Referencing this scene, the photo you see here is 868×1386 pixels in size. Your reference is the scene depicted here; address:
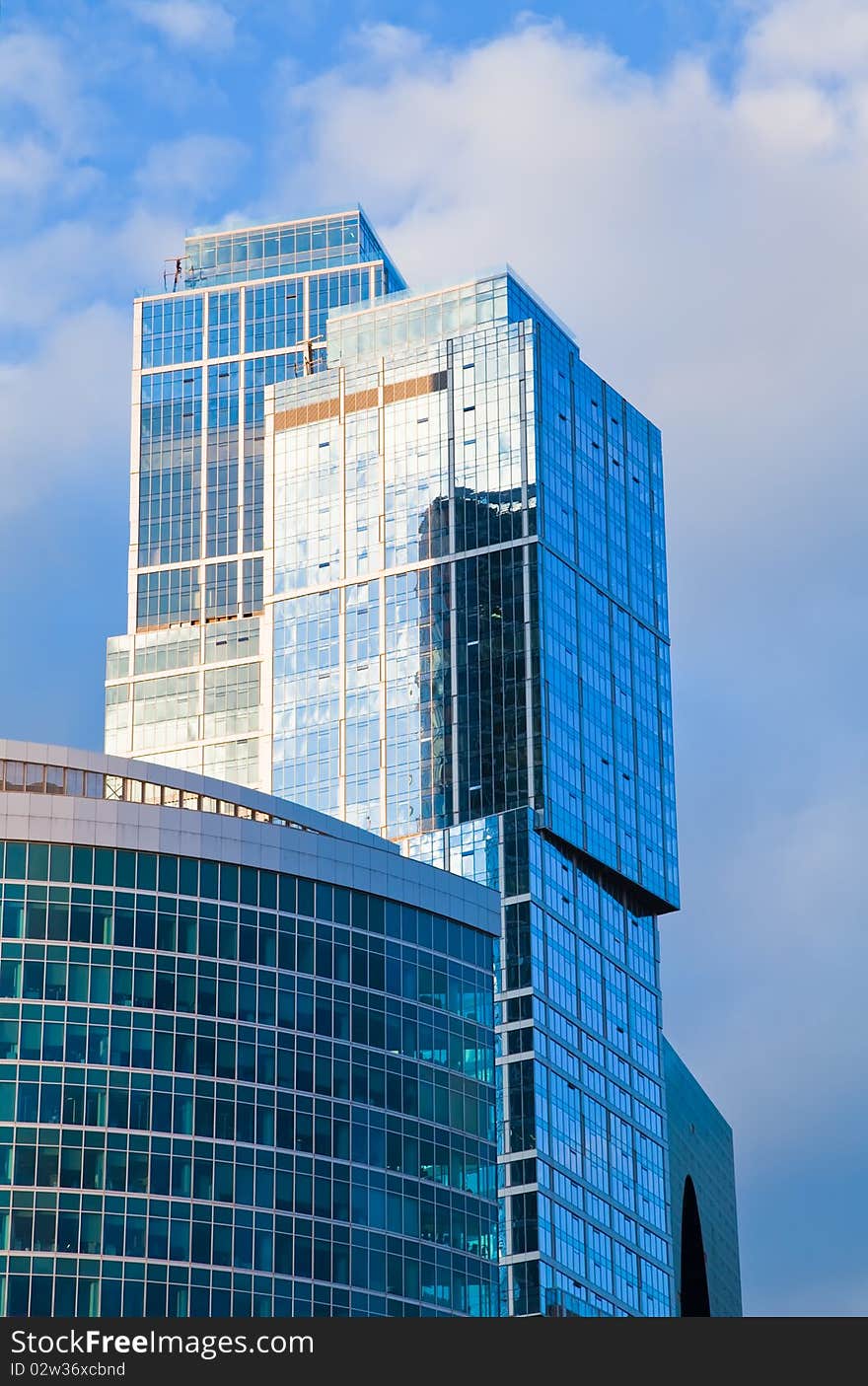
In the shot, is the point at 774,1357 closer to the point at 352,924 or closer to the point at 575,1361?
the point at 575,1361

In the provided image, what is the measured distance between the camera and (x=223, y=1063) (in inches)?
5940

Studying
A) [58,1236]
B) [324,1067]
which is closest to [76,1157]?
[58,1236]

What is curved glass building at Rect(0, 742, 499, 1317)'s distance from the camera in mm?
144000

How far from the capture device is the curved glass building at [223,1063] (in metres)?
144

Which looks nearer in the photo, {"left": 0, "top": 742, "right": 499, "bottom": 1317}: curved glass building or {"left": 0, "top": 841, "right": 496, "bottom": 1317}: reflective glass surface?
{"left": 0, "top": 841, "right": 496, "bottom": 1317}: reflective glass surface

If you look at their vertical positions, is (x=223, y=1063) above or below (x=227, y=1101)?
above

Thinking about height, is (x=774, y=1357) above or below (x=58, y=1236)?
below

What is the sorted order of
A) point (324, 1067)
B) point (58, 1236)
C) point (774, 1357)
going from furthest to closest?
1. point (324, 1067)
2. point (58, 1236)
3. point (774, 1357)

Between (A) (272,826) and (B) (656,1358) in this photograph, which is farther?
(A) (272,826)

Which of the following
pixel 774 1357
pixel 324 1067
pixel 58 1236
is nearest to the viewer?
pixel 774 1357

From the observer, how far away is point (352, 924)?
159625mm

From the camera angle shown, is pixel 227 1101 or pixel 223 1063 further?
pixel 223 1063

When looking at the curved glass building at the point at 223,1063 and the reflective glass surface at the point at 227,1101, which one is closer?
the reflective glass surface at the point at 227,1101

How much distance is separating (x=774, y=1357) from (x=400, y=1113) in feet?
297
